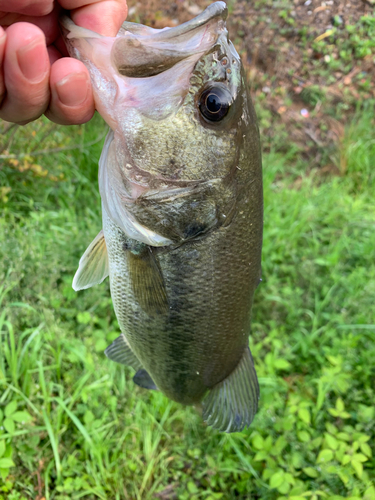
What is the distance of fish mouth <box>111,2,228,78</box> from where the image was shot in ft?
3.22

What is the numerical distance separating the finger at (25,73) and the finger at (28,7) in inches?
3.9

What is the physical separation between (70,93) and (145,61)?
0.78ft

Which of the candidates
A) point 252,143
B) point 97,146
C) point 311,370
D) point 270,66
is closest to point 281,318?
point 311,370

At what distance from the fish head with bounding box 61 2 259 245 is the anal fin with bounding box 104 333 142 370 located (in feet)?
2.49

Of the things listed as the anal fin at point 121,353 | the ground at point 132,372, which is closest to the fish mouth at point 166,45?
the anal fin at point 121,353

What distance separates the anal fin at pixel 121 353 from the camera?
1.73 meters

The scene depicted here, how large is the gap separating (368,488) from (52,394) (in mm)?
1995

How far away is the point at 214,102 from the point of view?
107 centimetres

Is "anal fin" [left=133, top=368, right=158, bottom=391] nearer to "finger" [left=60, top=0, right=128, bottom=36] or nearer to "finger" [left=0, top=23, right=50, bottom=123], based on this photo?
"finger" [left=0, top=23, right=50, bottom=123]

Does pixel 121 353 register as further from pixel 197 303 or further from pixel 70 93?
pixel 70 93

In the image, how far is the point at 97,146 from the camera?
357 cm

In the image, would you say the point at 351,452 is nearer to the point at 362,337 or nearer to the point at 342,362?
the point at 342,362

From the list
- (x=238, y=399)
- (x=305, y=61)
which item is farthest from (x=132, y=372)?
(x=305, y=61)

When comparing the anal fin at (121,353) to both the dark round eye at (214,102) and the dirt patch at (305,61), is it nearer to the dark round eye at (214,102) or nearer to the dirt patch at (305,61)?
the dark round eye at (214,102)
